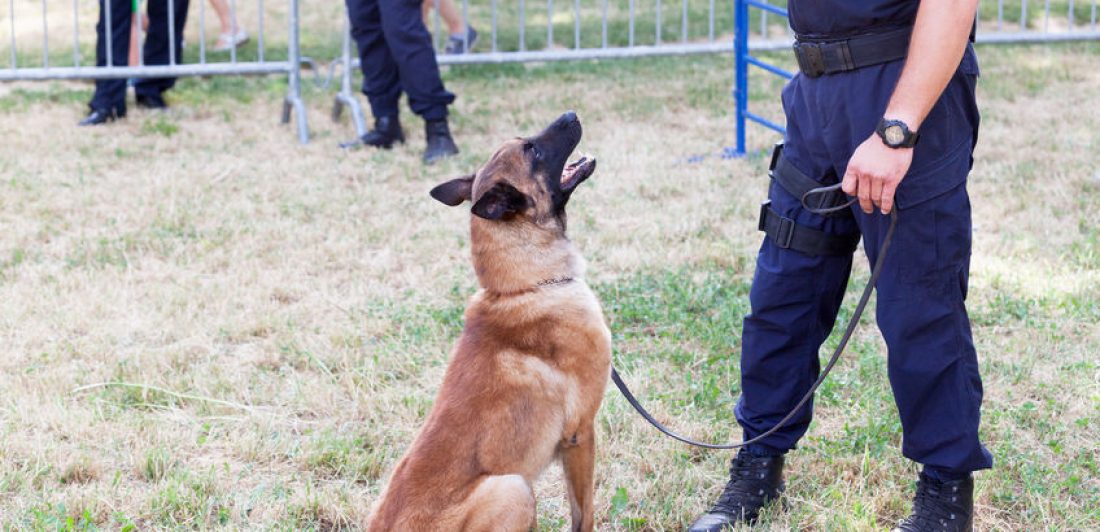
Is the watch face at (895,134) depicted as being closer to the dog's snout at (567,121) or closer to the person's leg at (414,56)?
the dog's snout at (567,121)

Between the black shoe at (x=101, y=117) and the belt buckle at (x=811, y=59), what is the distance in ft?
21.6

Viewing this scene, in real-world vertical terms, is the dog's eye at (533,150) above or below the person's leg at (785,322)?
above

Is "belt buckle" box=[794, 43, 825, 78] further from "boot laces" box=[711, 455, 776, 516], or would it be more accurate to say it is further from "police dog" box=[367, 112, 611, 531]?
"boot laces" box=[711, 455, 776, 516]

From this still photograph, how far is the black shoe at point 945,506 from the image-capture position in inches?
116

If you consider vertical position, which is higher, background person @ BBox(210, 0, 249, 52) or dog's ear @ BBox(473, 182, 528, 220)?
background person @ BBox(210, 0, 249, 52)

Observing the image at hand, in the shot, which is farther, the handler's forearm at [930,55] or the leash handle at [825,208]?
the leash handle at [825,208]

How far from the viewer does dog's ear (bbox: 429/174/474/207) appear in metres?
3.21

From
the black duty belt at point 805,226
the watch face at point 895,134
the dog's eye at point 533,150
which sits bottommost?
the black duty belt at point 805,226

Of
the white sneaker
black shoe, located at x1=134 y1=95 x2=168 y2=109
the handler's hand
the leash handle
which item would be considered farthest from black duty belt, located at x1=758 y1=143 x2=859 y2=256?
the white sneaker

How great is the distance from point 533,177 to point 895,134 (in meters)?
1.08

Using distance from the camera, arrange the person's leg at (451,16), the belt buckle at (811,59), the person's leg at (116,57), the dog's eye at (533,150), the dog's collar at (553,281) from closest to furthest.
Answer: the belt buckle at (811,59)
the dog's collar at (553,281)
the dog's eye at (533,150)
the person's leg at (116,57)
the person's leg at (451,16)

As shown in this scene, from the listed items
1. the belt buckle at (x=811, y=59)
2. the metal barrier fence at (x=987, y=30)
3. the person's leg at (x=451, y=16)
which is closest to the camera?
the belt buckle at (x=811, y=59)

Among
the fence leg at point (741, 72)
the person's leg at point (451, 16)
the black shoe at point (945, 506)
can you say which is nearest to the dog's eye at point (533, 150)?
the black shoe at point (945, 506)

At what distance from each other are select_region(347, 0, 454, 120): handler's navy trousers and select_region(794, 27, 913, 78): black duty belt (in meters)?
4.68
